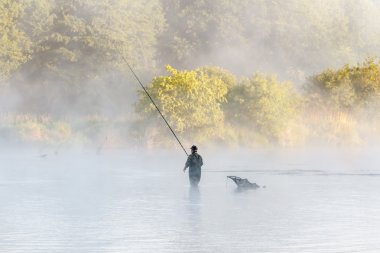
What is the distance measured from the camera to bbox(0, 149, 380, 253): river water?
65.1ft

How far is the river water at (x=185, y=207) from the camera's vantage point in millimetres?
19828

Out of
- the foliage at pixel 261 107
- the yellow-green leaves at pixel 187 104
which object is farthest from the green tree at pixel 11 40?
the foliage at pixel 261 107

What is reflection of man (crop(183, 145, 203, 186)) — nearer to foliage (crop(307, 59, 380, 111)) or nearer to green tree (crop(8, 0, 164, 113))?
foliage (crop(307, 59, 380, 111))

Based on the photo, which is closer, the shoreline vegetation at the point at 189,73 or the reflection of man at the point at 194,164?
the reflection of man at the point at 194,164

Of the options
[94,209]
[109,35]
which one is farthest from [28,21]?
[94,209]

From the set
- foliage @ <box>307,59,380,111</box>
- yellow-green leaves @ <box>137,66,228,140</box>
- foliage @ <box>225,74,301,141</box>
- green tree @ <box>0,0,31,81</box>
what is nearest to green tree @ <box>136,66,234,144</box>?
yellow-green leaves @ <box>137,66,228,140</box>

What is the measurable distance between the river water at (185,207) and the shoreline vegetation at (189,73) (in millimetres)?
12188

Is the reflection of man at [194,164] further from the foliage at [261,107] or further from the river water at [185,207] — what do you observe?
the foliage at [261,107]

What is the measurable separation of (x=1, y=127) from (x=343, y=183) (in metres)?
34.6

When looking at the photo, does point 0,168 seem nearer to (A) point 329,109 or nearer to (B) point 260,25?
(A) point 329,109

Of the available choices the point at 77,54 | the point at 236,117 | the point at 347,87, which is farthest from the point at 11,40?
the point at 347,87

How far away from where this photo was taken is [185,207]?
27328 mm

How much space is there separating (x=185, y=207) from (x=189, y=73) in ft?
107

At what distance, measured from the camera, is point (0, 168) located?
44.3 m
